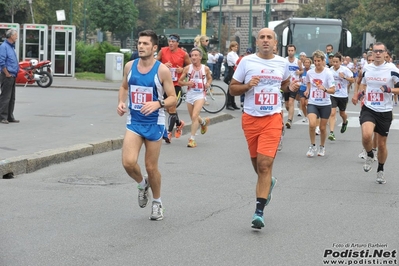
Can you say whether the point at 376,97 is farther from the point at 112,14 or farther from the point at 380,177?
the point at 112,14

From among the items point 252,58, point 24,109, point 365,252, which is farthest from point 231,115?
point 365,252

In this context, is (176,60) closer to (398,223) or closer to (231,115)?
(231,115)

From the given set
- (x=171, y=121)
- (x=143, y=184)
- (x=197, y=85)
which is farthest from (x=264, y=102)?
(x=171, y=121)

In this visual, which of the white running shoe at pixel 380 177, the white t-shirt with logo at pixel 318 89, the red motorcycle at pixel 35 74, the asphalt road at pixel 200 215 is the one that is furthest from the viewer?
the red motorcycle at pixel 35 74

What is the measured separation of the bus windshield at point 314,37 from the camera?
35.3 m

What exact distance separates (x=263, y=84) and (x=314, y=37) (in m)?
27.7

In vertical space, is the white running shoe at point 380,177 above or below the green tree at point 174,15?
below

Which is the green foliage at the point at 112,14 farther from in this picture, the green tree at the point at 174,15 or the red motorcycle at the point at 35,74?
the green tree at the point at 174,15

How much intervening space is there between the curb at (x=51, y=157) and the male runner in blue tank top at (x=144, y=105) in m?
3.29

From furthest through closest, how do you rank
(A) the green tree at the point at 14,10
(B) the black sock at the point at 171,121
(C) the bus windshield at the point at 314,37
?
(A) the green tree at the point at 14,10 → (C) the bus windshield at the point at 314,37 → (B) the black sock at the point at 171,121

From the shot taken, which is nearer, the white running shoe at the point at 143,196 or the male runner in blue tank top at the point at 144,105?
the male runner in blue tank top at the point at 144,105

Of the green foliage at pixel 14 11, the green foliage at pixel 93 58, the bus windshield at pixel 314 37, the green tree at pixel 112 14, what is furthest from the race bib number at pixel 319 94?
the green tree at pixel 112 14

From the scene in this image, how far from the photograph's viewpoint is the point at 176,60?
1614 centimetres

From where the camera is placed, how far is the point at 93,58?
45.2 meters
